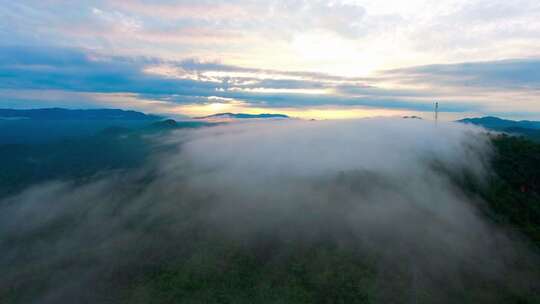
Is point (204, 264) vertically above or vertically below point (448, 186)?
below

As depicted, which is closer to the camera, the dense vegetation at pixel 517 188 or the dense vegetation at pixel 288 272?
the dense vegetation at pixel 288 272

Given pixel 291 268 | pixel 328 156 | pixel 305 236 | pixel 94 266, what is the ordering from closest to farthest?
1. pixel 291 268
2. pixel 94 266
3. pixel 305 236
4. pixel 328 156

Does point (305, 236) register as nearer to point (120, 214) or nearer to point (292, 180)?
point (292, 180)

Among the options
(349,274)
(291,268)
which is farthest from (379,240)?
(291,268)

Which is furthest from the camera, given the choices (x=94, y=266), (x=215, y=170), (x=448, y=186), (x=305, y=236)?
(x=215, y=170)

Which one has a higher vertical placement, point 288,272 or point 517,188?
point 517,188

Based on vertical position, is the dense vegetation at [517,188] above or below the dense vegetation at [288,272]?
above

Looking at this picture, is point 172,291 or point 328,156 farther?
point 328,156

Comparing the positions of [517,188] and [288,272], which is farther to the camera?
[517,188]

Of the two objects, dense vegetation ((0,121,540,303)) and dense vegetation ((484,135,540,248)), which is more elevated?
dense vegetation ((484,135,540,248))

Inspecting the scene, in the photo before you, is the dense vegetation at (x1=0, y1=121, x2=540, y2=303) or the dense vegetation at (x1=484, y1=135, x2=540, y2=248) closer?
the dense vegetation at (x1=0, y1=121, x2=540, y2=303)

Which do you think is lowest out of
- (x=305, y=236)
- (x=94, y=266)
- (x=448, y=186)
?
(x=94, y=266)
